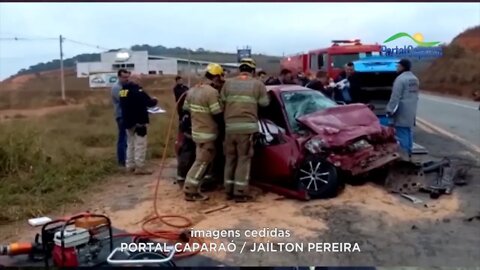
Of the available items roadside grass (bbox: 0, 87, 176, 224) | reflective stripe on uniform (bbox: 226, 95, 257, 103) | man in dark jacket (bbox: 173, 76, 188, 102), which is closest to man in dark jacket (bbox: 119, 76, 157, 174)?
roadside grass (bbox: 0, 87, 176, 224)

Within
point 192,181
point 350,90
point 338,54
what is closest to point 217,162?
point 192,181

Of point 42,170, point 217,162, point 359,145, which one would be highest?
point 359,145

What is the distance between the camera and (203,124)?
6.87 metres

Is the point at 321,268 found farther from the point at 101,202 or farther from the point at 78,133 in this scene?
the point at 78,133

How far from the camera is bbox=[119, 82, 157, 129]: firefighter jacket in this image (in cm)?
849

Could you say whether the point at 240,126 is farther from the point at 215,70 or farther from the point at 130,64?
the point at 130,64

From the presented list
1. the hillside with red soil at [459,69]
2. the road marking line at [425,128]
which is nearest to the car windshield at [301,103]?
the road marking line at [425,128]

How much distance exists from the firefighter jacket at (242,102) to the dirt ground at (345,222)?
86 centimetres

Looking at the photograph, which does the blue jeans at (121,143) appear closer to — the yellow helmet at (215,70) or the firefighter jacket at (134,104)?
the firefighter jacket at (134,104)

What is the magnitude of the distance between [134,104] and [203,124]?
6.64 feet

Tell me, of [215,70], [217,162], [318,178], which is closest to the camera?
[318,178]

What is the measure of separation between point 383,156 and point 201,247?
105 inches

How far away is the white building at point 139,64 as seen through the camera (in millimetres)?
9477

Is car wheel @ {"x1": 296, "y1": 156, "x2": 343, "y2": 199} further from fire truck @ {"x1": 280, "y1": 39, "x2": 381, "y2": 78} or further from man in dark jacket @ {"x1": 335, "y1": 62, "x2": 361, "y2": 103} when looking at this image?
fire truck @ {"x1": 280, "y1": 39, "x2": 381, "y2": 78}
